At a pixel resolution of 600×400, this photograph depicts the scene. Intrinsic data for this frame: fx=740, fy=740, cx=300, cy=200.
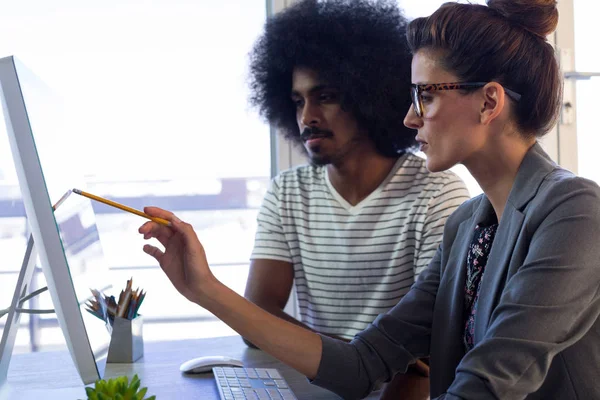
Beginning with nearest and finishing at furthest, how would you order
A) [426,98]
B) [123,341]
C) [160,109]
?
[426,98], [123,341], [160,109]

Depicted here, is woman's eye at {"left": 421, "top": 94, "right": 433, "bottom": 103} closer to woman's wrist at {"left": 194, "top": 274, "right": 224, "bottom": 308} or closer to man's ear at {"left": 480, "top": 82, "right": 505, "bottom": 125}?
man's ear at {"left": 480, "top": 82, "right": 505, "bottom": 125}

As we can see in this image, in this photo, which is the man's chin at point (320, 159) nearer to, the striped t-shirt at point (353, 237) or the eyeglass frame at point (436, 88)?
the striped t-shirt at point (353, 237)

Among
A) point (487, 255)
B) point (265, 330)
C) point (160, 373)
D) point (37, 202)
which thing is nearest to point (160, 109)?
point (160, 373)

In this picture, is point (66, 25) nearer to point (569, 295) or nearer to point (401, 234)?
point (401, 234)

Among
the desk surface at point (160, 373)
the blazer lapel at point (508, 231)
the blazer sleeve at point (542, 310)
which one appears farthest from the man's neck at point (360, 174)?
the blazer sleeve at point (542, 310)

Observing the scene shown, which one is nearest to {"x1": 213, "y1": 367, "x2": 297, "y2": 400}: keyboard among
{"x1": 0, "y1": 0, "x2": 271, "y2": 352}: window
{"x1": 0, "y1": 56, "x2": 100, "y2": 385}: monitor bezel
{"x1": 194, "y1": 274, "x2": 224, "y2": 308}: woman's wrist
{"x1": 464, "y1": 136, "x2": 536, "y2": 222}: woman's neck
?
{"x1": 194, "y1": 274, "x2": 224, "y2": 308}: woman's wrist

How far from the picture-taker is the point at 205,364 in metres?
1.34

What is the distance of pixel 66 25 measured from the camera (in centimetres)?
252

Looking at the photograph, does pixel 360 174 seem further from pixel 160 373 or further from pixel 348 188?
pixel 160 373

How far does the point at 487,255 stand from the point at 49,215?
0.74m

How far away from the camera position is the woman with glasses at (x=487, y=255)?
0.98 meters

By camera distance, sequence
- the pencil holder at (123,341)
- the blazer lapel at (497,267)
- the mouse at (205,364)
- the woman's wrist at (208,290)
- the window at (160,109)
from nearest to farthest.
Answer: the blazer lapel at (497,267), the woman's wrist at (208,290), the mouse at (205,364), the pencil holder at (123,341), the window at (160,109)

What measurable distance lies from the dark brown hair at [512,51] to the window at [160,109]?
52.3 inches

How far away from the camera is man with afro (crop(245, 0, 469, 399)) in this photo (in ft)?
6.14
